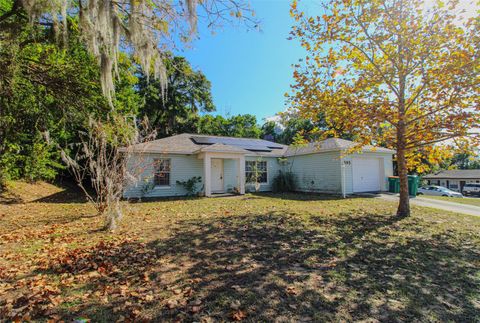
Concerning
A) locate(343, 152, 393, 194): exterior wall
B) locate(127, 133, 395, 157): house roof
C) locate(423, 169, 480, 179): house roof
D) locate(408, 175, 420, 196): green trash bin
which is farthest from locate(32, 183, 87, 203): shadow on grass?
locate(423, 169, 480, 179): house roof

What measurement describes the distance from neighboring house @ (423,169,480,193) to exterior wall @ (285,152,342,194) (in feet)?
125

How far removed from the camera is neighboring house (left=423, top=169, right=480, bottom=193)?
4099 cm

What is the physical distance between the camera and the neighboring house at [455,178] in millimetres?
40987

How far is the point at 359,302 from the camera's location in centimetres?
269

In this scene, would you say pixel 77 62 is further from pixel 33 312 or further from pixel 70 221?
pixel 33 312

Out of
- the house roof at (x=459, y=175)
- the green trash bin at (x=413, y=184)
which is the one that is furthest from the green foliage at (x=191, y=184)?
the house roof at (x=459, y=175)

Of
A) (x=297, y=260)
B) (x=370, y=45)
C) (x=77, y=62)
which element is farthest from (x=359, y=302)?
(x=77, y=62)

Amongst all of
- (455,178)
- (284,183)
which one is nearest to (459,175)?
(455,178)

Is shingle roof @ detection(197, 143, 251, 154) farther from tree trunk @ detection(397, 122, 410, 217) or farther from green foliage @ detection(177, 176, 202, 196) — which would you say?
tree trunk @ detection(397, 122, 410, 217)

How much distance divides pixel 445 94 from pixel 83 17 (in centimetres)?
861

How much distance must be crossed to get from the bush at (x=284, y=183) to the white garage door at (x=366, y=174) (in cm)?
371

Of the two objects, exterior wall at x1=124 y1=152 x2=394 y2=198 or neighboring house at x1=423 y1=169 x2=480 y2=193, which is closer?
exterior wall at x1=124 y1=152 x2=394 y2=198

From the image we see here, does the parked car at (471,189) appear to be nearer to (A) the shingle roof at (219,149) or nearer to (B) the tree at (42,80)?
(A) the shingle roof at (219,149)

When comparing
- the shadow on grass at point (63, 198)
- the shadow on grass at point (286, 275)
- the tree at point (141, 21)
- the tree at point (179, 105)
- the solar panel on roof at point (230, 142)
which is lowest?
the shadow on grass at point (286, 275)
